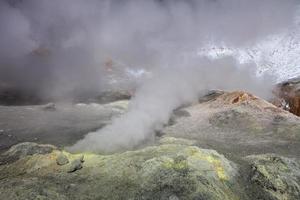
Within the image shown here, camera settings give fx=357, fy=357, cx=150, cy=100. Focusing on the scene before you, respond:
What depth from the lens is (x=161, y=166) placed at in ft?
43.3

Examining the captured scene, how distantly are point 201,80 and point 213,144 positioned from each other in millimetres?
21207

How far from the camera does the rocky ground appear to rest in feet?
38.9

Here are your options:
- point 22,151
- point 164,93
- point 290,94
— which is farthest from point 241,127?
point 290,94

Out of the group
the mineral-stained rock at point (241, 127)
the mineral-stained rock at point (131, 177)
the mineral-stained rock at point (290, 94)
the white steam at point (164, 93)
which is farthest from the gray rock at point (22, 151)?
the mineral-stained rock at point (290, 94)

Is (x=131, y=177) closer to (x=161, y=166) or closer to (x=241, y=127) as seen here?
(x=161, y=166)

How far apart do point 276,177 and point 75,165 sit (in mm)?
7621

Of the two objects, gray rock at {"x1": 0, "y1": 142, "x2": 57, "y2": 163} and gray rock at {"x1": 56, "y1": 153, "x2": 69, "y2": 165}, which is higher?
gray rock at {"x1": 0, "y1": 142, "x2": 57, "y2": 163}

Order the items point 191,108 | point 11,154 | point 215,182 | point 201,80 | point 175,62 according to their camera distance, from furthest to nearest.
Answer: point 175,62 < point 201,80 < point 191,108 < point 11,154 < point 215,182

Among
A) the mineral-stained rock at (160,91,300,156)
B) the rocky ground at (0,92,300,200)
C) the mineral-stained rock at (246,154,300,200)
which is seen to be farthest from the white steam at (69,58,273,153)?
the mineral-stained rock at (246,154,300,200)

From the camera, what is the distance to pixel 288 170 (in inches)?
555

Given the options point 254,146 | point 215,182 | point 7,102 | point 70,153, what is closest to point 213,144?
point 254,146

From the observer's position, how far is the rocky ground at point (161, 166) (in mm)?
11852

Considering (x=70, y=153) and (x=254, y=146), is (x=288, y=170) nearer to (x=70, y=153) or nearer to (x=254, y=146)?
(x=254, y=146)

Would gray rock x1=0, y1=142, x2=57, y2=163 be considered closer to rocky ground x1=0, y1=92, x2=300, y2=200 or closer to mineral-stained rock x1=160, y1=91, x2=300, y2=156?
rocky ground x1=0, y1=92, x2=300, y2=200
